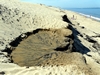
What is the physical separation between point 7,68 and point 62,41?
3.19 meters

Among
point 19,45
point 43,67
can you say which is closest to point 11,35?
point 19,45

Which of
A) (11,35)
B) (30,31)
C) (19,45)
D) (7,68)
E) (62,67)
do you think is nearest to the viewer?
(7,68)

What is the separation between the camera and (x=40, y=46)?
7.73 meters

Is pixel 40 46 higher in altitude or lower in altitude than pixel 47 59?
lower

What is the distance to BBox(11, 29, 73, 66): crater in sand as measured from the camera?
638 cm

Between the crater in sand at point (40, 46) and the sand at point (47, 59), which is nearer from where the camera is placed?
the sand at point (47, 59)

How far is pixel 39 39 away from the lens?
8.48 metres

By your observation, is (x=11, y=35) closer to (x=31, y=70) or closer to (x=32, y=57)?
(x=32, y=57)

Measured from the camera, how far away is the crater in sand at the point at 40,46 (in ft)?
20.9

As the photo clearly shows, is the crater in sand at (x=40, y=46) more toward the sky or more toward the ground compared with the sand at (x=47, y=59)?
more toward the ground

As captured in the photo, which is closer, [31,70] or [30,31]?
[31,70]

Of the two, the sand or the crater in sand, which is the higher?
the sand

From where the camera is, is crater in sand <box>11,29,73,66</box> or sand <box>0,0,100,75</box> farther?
crater in sand <box>11,29,73,66</box>

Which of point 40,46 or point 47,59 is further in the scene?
point 40,46
